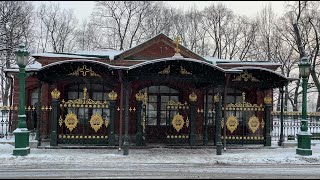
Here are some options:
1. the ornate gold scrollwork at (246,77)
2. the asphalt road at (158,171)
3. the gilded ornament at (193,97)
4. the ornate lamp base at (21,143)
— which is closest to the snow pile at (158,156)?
the ornate lamp base at (21,143)

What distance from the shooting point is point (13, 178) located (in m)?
9.58

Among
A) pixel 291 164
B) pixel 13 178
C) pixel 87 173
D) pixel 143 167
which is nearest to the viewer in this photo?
pixel 13 178

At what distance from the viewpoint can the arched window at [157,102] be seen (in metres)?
18.0

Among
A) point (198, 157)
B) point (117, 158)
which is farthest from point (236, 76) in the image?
point (117, 158)

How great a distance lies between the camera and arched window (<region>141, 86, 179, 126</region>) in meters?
18.0

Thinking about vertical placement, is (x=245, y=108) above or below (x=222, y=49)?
below

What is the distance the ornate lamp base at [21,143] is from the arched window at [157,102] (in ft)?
20.7

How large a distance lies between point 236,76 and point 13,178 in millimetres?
9932

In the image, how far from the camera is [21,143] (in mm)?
13164

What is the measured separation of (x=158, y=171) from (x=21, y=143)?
17.7 ft

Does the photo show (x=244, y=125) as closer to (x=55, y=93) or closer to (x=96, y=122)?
(x=96, y=122)

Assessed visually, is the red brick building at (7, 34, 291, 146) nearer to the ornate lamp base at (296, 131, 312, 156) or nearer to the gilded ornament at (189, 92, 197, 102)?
the gilded ornament at (189, 92, 197, 102)

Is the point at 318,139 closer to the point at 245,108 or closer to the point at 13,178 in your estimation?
the point at 245,108

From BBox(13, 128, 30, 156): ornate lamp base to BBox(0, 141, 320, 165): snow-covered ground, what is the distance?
0.24m
